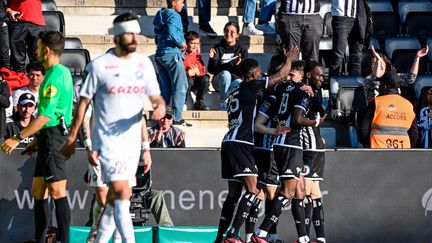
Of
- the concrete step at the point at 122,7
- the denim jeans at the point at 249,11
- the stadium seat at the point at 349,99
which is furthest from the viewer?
the concrete step at the point at 122,7

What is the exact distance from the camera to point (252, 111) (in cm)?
1426

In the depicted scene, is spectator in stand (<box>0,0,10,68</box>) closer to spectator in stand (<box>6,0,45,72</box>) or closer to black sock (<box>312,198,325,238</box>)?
spectator in stand (<box>6,0,45,72</box>)

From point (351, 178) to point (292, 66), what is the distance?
68.5 inches

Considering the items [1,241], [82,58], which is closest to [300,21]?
[82,58]

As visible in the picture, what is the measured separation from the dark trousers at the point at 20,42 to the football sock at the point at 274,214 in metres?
4.69

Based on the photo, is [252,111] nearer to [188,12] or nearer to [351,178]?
[351,178]

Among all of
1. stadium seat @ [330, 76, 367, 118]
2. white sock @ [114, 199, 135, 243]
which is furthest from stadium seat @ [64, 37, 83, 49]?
white sock @ [114, 199, 135, 243]

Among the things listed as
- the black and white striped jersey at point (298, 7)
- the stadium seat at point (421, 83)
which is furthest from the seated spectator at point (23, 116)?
the stadium seat at point (421, 83)

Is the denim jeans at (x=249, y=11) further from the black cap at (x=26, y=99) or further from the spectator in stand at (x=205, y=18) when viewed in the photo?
the black cap at (x=26, y=99)

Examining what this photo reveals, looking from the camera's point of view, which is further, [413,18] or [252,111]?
[413,18]

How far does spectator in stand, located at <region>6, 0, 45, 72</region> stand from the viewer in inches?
685

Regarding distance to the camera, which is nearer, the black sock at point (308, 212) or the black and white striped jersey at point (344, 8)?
the black sock at point (308, 212)

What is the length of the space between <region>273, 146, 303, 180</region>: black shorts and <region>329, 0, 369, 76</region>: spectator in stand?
3.88 m

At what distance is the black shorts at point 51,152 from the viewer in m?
12.7
